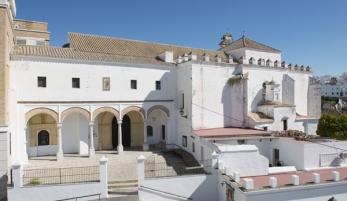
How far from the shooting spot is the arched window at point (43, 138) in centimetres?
1622

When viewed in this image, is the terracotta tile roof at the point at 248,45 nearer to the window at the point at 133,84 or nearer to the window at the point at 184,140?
the window at the point at 184,140

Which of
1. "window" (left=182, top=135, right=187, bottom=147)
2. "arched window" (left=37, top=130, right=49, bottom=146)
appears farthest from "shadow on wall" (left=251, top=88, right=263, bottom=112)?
"arched window" (left=37, top=130, right=49, bottom=146)

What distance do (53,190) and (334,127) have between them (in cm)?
1916

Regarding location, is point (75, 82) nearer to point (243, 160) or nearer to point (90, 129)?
point (90, 129)

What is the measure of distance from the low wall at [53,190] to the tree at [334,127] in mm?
16916

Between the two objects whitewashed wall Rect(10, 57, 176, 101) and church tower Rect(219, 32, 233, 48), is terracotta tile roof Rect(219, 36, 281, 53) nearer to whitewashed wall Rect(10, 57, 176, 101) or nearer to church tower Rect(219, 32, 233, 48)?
whitewashed wall Rect(10, 57, 176, 101)

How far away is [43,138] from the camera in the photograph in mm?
16359

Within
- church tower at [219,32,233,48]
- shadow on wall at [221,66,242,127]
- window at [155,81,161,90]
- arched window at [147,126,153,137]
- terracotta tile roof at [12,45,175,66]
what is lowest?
arched window at [147,126,153,137]

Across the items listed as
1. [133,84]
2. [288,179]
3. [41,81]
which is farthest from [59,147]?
[288,179]

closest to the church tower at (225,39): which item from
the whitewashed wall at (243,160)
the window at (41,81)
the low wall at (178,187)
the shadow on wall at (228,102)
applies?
the shadow on wall at (228,102)

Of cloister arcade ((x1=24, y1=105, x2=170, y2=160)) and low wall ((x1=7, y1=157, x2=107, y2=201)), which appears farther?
cloister arcade ((x1=24, y1=105, x2=170, y2=160))

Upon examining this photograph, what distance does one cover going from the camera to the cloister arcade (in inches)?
622

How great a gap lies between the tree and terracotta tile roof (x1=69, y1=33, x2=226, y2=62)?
951cm

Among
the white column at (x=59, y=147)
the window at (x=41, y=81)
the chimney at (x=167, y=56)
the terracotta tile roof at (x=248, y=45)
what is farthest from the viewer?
the terracotta tile roof at (x=248, y=45)
